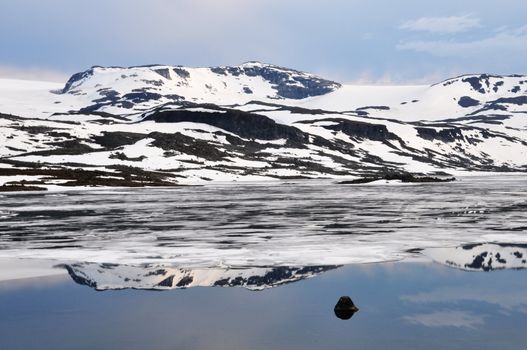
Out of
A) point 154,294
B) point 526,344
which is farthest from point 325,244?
point 526,344

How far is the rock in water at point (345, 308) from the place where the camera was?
15.3m

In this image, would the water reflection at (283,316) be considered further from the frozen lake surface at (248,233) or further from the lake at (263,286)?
the frozen lake surface at (248,233)

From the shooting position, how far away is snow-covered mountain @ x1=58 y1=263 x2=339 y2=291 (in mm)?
19078

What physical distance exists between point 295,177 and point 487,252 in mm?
147817

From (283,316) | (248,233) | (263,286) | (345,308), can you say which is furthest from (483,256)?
(248,233)

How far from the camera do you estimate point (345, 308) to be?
15.4m

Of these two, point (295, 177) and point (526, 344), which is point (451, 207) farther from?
point (295, 177)

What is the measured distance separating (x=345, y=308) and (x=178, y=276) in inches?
276

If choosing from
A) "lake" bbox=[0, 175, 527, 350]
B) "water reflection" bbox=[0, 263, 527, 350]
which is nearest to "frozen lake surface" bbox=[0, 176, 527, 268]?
"lake" bbox=[0, 175, 527, 350]

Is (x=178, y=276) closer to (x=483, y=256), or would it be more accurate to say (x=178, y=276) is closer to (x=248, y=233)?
(x=483, y=256)

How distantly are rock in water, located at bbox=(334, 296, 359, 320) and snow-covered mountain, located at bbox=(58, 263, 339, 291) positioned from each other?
354cm

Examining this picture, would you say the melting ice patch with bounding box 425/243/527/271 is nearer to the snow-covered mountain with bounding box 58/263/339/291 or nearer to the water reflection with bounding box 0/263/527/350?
the water reflection with bounding box 0/263/527/350

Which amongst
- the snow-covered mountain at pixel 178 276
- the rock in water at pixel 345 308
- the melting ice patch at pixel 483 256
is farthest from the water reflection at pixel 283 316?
the melting ice patch at pixel 483 256

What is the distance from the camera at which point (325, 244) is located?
28.2 meters
